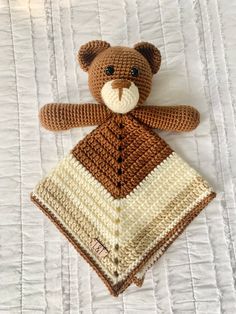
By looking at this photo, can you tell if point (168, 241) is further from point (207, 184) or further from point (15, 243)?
point (15, 243)

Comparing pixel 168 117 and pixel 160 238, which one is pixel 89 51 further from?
pixel 160 238

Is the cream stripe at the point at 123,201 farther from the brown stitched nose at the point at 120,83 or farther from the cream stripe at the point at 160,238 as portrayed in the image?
the brown stitched nose at the point at 120,83

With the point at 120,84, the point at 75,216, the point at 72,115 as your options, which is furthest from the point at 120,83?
the point at 75,216

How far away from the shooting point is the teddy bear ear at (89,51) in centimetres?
90

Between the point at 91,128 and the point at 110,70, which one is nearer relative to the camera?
the point at 110,70

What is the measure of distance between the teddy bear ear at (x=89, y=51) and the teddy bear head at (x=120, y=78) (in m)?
0.02

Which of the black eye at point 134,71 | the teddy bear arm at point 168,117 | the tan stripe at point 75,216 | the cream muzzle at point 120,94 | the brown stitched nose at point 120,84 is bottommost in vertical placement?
the tan stripe at point 75,216

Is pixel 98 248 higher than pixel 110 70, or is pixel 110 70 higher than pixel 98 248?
pixel 110 70

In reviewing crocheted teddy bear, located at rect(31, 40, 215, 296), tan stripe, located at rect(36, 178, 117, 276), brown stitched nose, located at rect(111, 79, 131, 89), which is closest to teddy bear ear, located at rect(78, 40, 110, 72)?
crocheted teddy bear, located at rect(31, 40, 215, 296)

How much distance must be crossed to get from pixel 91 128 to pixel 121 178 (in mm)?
139

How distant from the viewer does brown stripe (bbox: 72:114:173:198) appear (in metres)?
0.88

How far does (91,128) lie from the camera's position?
947 millimetres

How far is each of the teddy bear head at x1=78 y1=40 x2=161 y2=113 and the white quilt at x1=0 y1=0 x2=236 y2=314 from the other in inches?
3.8

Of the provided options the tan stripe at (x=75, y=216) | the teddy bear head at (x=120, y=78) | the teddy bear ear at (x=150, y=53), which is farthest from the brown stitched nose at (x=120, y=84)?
the tan stripe at (x=75, y=216)
